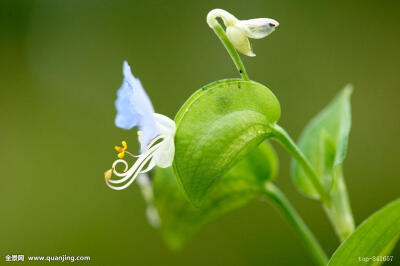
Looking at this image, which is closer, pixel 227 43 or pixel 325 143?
pixel 227 43


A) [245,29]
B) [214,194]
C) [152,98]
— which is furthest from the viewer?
[152,98]

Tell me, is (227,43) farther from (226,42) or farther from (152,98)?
(152,98)

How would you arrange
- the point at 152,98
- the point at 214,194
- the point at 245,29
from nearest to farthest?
1. the point at 245,29
2. the point at 214,194
3. the point at 152,98

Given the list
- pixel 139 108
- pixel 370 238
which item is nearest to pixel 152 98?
pixel 139 108

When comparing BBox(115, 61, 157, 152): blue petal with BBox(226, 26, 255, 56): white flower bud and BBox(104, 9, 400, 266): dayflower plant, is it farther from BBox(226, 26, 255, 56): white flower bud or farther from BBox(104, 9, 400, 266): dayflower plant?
BBox(226, 26, 255, 56): white flower bud

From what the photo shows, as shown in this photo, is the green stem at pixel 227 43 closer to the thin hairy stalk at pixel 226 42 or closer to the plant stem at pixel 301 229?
the thin hairy stalk at pixel 226 42

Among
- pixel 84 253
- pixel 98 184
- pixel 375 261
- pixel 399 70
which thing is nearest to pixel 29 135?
pixel 98 184

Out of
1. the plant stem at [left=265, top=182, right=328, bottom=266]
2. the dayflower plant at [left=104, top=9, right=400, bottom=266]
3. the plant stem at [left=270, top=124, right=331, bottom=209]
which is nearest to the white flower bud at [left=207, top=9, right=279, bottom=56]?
the dayflower plant at [left=104, top=9, right=400, bottom=266]
